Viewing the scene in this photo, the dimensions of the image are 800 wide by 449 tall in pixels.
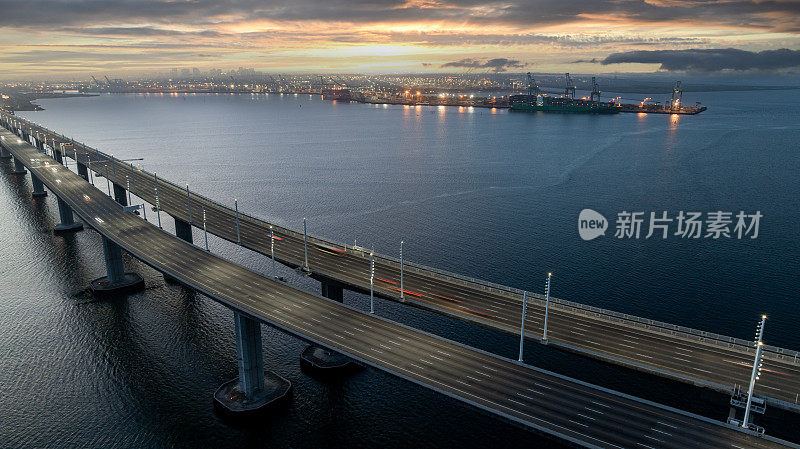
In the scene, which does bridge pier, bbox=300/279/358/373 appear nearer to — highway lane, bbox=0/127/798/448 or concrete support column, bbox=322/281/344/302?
concrete support column, bbox=322/281/344/302

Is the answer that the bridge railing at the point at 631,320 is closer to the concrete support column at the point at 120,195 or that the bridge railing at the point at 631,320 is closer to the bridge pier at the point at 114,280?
the bridge pier at the point at 114,280

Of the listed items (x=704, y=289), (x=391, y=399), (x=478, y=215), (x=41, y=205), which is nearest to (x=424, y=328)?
(x=391, y=399)

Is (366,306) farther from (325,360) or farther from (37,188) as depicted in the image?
(37,188)

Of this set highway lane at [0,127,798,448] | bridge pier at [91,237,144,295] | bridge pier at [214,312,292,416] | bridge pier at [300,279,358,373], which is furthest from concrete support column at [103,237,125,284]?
bridge pier at [300,279,358,373]

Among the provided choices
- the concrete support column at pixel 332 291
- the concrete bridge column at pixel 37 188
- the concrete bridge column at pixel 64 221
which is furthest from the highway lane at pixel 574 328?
the concrete bridge column at pixel 37 188

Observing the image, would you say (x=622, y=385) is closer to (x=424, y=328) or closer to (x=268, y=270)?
(x=424, y=328)
